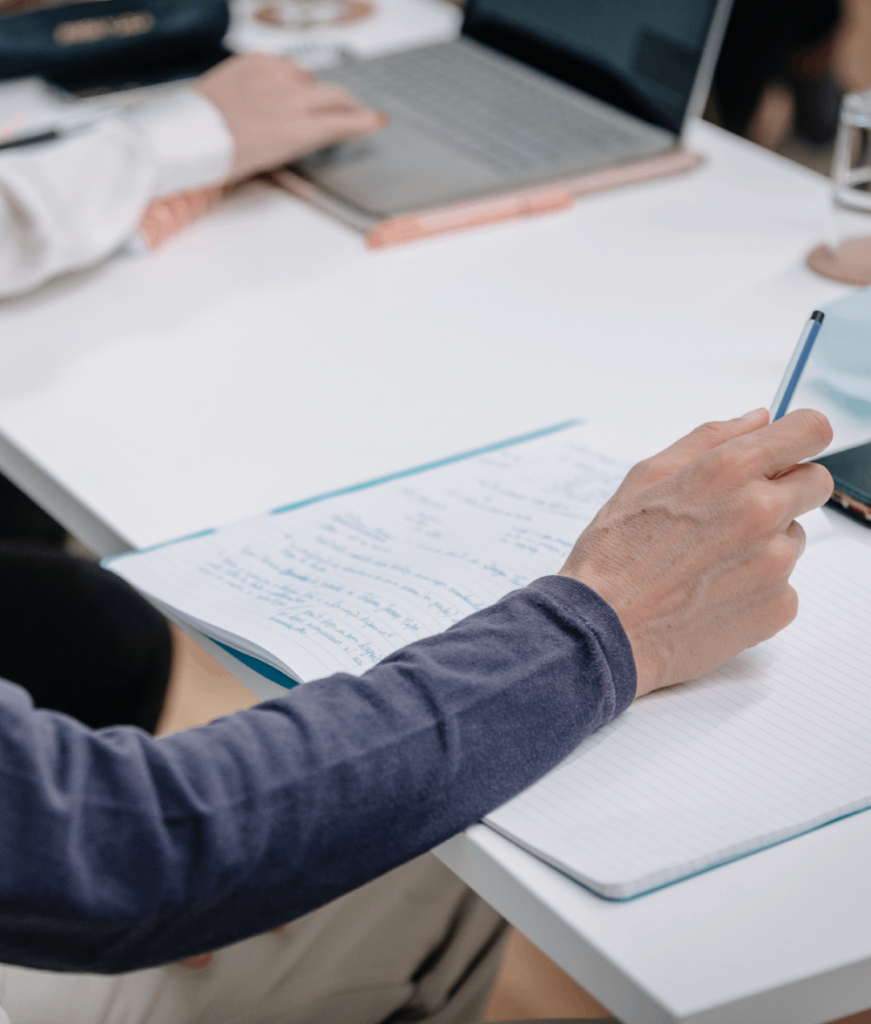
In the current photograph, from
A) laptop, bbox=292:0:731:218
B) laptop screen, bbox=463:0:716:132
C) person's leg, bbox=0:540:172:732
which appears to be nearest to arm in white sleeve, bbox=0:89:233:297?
laptop, bbox=292:0:731:218

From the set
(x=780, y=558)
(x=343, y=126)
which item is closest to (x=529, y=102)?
(x=343, y=126)

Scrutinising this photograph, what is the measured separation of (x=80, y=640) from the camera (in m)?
0.96

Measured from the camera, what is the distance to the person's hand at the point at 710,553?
1.74 feet

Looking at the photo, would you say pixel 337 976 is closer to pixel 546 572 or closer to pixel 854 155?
pixel 546 572

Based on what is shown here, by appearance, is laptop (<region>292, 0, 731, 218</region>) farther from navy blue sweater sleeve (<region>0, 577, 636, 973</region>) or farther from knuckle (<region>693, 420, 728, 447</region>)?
navy blue sweater sleeve (<region>0, 577, 636, 973</region>)

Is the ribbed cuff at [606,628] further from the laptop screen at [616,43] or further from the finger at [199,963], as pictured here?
the laptop screen at [616,43]

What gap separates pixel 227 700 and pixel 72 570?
572 millimetres

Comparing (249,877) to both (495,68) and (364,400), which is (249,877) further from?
(495,68)

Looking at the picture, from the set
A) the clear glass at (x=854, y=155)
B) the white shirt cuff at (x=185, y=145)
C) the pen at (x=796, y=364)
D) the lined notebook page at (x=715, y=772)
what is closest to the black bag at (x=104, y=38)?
the white shirt cuff at (x=185, y=145)

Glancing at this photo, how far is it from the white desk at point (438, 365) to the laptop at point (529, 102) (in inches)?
2.1

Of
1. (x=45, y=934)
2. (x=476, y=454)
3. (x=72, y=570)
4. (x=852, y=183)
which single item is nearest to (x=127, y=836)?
(x=45, y=934)

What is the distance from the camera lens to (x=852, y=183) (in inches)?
38.5

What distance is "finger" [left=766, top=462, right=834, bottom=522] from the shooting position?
1.78 feet

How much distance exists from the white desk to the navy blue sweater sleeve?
0.14 ft
